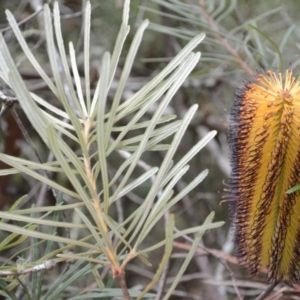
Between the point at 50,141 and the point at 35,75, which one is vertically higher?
the point at 50,141

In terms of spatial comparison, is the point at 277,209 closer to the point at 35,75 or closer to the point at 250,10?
the point at 35,75

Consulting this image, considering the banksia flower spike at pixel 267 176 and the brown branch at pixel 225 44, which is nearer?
the banksia flower spike at pixel 267 176

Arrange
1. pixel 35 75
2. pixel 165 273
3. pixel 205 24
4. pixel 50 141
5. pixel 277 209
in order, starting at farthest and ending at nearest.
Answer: pixel 35 75 < pixel 205 24 < pixel 165 273 < pixel 277 209 < pixel 50 141

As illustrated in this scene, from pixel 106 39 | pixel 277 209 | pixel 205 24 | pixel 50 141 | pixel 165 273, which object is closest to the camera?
pixel 50 141

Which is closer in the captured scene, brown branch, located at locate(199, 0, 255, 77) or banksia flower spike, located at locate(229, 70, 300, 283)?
banksia flower spike, located at locate(229, 70, 300, 283)

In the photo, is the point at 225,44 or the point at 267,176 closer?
the point at 267,176

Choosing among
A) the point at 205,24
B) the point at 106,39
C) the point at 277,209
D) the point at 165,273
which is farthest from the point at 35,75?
the point at 277,209

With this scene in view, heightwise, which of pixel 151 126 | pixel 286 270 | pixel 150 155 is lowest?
pixel 150 155

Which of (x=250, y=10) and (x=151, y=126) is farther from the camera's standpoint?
(x=250, y=10)
